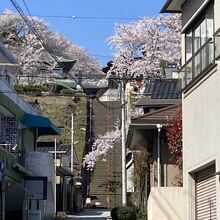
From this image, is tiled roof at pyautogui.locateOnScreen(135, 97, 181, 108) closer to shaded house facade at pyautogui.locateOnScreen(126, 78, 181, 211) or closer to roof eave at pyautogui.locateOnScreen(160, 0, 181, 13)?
shaded house facade at pyautogui.locateOnScreen(126, 78, 181, 211)

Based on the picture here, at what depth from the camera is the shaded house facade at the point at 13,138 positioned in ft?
104

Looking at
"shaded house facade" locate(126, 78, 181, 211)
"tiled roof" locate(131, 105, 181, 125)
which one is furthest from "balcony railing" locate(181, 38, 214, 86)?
"tiled roof" locate(131, 105, 181, 125)

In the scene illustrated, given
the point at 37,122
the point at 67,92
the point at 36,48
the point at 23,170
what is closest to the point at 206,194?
the point at 23,170

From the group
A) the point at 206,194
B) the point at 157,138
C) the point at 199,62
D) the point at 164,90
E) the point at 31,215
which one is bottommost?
the point at 31,215

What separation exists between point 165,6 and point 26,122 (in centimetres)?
2149

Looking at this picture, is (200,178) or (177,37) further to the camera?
(177,37)

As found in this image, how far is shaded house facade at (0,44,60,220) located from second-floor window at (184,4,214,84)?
1467cm

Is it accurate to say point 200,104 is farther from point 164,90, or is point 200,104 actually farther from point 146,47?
point 146,47

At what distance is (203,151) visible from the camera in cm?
1446

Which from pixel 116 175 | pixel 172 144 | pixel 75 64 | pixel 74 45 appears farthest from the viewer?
pixel 74 45

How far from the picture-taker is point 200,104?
581 inches

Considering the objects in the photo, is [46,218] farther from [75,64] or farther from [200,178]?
[75,64]

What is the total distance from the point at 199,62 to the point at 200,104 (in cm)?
103

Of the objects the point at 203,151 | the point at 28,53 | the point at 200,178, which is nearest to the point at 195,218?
the point at 200,178
